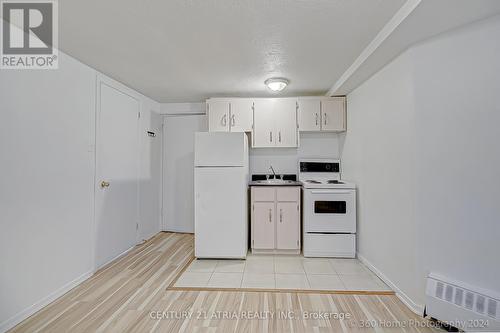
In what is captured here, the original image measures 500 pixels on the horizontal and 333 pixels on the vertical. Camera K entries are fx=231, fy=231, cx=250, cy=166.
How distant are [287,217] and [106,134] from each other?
252cm

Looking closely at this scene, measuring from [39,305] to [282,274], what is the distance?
2.23m

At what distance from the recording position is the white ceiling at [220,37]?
1.58 meters

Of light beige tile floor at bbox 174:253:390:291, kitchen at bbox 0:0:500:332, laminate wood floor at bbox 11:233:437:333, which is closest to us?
kitchen at bbox 0:0:500:332

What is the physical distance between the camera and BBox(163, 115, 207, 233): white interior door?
4.02 m

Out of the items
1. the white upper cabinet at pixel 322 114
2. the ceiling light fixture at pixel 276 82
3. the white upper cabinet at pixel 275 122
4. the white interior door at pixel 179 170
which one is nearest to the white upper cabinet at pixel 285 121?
the white upper cabinet at pixel 275 122

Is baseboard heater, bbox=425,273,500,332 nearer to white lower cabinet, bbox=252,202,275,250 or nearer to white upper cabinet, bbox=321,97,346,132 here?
white lower cabinet, bbox=252,202,275,250

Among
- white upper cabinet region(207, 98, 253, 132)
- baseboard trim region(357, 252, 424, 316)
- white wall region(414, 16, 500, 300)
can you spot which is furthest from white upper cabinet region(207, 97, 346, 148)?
baseboard trim region(357, 252, 424, 316)

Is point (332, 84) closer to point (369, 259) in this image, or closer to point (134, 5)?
point (369, 259)

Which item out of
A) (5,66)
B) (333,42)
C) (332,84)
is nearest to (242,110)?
(332,84)

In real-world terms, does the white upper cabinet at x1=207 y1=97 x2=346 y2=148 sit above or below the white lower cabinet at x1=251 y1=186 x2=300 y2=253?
above

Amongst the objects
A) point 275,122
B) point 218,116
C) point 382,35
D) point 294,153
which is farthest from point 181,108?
point 382,35

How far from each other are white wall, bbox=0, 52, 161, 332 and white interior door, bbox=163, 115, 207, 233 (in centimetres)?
155

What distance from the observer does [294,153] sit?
3.86m

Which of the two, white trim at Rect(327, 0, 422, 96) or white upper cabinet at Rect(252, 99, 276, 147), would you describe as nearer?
white trim at Rect(327, 0, 422, 96)
